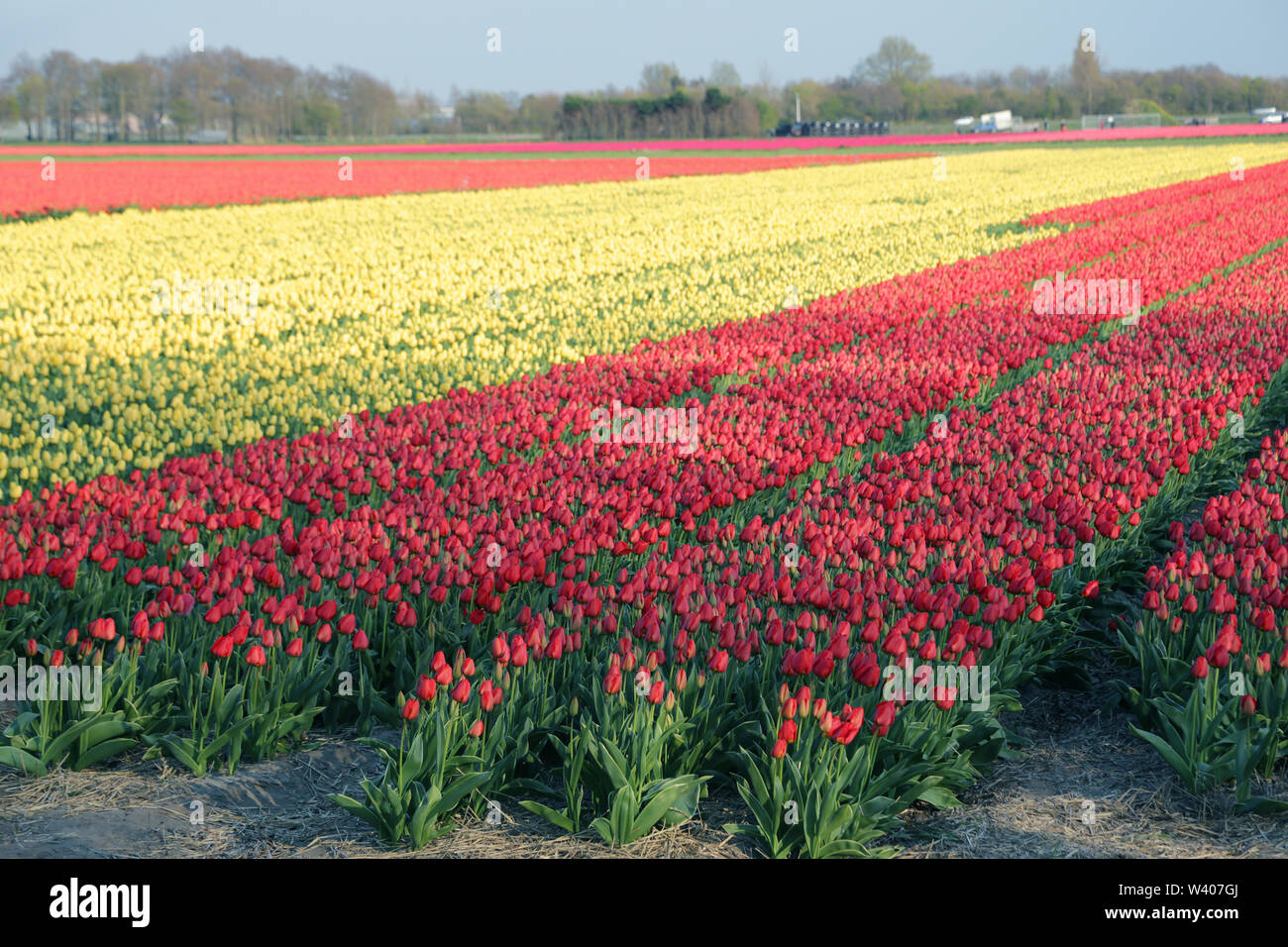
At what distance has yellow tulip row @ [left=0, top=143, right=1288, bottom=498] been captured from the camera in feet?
30.0

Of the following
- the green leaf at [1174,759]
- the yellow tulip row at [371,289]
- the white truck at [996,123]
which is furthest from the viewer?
the white truck at [996,123]

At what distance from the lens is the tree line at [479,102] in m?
95.0

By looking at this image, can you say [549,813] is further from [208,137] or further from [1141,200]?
[208,137]

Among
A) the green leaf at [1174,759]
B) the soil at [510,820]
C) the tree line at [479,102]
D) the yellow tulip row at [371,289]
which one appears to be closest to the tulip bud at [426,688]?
the soil at [510,820]

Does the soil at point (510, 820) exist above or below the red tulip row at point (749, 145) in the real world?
below

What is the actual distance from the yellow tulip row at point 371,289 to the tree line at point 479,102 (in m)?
62.6

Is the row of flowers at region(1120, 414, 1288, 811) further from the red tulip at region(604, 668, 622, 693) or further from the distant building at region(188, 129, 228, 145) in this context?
the distant building at region(188, 129, 228, 145)

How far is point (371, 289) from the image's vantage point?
16.3 meters

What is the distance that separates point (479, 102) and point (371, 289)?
330 feet

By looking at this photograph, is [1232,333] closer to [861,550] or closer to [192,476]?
[861,550]

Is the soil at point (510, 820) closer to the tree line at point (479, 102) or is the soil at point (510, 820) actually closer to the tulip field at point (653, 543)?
the tulip field at point (653, 543)

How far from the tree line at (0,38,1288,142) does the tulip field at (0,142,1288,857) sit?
85.4 m

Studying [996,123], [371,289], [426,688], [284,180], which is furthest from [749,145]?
[426,688]
